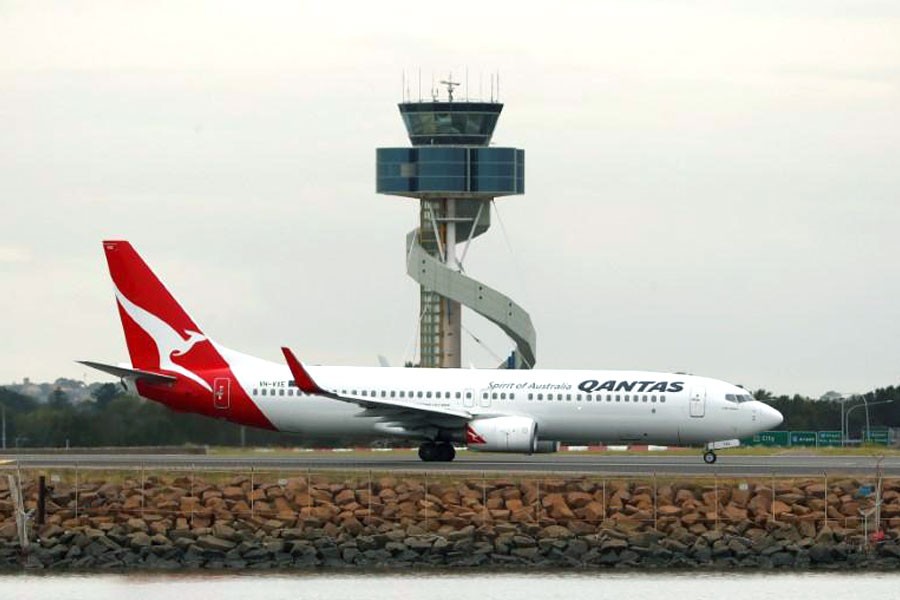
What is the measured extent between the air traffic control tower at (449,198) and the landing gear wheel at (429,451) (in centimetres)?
5727

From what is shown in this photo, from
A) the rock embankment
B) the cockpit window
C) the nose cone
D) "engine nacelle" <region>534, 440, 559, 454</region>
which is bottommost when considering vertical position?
the rock embankment

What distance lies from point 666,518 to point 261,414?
1752 cm

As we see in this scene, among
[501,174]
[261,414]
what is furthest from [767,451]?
[501,174]

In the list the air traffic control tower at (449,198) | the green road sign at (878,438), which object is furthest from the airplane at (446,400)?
the air traffic control tower at (449,198)

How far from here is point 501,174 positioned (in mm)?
125062

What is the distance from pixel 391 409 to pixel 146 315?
887 centimetres

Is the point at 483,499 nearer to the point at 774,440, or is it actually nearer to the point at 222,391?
the point at 222,391

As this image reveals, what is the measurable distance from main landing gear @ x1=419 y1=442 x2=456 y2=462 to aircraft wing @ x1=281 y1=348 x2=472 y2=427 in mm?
1022

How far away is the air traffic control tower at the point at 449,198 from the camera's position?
123 meters

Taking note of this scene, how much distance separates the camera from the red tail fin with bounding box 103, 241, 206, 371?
65.8 m

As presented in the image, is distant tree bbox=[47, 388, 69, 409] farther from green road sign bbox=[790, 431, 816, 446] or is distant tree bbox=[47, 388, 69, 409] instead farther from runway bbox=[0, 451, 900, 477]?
green road sign bbox=[790, 431, 816, 446]

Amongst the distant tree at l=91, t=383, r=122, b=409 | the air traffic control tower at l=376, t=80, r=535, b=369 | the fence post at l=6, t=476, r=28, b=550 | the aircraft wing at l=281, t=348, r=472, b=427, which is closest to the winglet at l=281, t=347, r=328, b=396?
the aircraft wing at l=281, t=348, r=472, b=427

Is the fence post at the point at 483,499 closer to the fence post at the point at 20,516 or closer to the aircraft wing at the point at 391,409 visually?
the aircraft wing at the point at 391,409

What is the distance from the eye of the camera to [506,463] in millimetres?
63719
